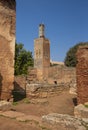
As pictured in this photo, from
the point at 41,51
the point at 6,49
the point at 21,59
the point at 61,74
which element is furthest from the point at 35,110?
the point at 41,51

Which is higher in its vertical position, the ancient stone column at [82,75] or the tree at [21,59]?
the tree at [21,59]

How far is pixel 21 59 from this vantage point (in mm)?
36656

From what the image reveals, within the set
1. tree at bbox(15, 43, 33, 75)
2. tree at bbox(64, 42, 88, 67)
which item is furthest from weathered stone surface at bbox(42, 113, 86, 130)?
tree at bbox(64, 42, 88, 67)

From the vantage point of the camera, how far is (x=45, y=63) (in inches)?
1581

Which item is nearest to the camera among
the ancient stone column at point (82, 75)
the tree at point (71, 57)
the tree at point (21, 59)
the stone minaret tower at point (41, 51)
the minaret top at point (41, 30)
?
the ancient stone column at point (82, 75)

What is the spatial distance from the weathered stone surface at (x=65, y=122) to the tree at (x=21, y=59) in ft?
97.1

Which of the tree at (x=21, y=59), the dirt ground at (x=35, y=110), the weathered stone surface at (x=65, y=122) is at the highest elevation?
the tree at (x=21, y=59)

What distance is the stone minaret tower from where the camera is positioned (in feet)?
132

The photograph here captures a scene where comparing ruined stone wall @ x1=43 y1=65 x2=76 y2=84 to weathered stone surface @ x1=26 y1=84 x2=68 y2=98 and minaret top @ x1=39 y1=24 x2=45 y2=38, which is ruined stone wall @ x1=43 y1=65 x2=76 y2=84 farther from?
weathered stone surface @ x1=26 y1=84 x2=68 y2=98

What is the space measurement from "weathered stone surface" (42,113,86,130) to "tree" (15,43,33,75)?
29589 millimetres

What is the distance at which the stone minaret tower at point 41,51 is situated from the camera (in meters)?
40.4

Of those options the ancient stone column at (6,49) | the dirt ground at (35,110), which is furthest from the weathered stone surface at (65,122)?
the ancient stone column at (6,49)

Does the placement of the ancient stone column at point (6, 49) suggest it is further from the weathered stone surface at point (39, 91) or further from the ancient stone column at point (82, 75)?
the ancient stone column at point (82, 75)

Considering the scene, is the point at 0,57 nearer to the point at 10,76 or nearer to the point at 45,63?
the point at 10,76
